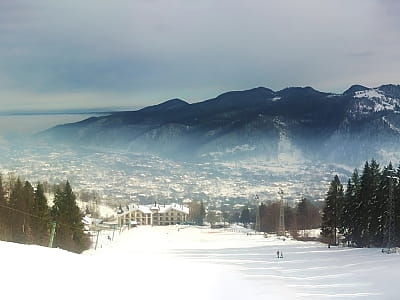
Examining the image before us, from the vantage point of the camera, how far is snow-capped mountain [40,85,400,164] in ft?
527

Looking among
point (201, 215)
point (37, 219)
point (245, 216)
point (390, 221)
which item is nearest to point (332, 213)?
point (390, 221)

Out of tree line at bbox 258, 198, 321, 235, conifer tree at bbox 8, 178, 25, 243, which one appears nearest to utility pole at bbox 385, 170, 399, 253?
conifer tree at bbox 8, 178, 25, 243

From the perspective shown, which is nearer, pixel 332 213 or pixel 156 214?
pixel 332 213

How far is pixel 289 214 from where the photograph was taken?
278ft

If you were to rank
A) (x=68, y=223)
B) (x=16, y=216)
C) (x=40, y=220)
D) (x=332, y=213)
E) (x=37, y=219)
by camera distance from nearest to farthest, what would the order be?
(x=16, y=216) < (x=37, y=219) < (x=40, y=220) < (x=68, y=223) < (x=332, y=213)

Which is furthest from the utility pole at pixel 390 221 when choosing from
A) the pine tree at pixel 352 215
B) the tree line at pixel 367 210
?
the pine tree at pixel 352 215

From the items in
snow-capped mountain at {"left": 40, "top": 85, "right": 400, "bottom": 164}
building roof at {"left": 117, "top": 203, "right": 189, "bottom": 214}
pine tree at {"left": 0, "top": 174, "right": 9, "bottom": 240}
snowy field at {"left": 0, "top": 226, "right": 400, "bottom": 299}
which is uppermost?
snow-capped mountain at {"left": 40, "top": 85, "right": 400, "bottom": 164}

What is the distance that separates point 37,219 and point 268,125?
470 ft

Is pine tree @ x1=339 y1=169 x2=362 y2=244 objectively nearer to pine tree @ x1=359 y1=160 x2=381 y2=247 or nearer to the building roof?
pine tree @ x1=359 y1=160 x2=381 y2=247

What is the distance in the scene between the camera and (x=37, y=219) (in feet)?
125

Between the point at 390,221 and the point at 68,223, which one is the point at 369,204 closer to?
the point at 390,221

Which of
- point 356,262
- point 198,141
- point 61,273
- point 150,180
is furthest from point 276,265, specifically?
point 198,141

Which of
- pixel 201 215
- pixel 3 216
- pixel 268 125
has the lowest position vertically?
pixel 3 216

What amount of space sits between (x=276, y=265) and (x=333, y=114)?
150 meters
